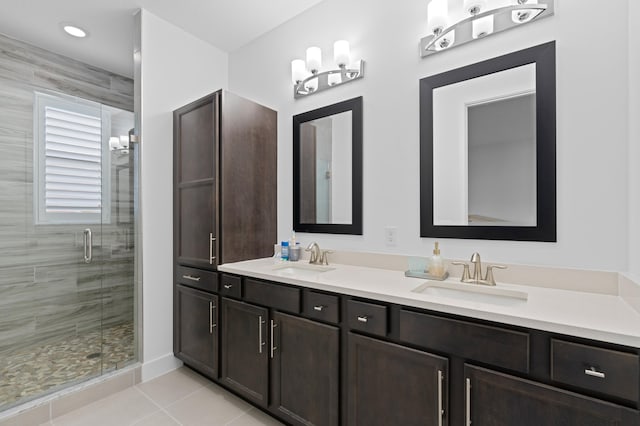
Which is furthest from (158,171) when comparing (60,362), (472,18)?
(472,18)

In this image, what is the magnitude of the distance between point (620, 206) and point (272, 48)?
2.51 metres

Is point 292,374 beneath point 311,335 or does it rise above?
beneath

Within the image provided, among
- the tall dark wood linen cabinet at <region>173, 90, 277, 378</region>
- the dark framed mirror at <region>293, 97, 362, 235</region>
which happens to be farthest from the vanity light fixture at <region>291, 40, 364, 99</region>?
the tall dark wood linen cabinet at <region>173, 90, 277, 378</region>

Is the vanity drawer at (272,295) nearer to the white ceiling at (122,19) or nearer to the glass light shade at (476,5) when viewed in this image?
the glass light shade at (476,5)

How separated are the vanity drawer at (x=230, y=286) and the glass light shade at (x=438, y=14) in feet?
6.05

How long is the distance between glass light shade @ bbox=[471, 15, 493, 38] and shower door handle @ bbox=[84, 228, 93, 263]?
3049mm

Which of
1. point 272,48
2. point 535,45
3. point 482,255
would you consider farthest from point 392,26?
point 482,255

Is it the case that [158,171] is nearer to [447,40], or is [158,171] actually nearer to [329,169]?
[329,169]

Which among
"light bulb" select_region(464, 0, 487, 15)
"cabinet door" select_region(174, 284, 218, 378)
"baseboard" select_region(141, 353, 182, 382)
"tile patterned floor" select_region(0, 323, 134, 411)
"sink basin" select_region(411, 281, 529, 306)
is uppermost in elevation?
"light bulb" select_region(464, 0, 487, 15)

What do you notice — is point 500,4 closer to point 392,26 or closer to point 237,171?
point 392,26

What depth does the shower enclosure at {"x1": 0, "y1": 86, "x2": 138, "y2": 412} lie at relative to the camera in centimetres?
233

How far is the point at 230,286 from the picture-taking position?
76.5 inches

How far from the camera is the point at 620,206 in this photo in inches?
48.7

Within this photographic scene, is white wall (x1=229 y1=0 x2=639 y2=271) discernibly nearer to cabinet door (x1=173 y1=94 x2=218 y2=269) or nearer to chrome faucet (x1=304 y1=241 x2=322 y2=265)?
chrome faucet (x1=304 y1=241 x2=322 y2=265)
